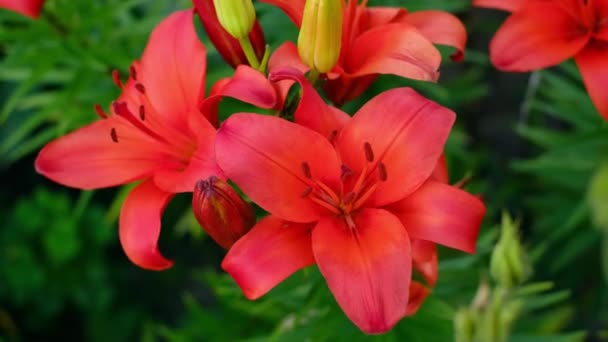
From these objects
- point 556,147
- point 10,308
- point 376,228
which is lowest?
point 10,308

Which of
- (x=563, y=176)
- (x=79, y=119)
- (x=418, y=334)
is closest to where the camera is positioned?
(x=418, y=334)

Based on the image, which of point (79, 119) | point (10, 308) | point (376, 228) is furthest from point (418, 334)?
point (10, 308)

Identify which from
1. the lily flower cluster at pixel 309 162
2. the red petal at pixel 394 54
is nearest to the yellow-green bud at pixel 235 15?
the lily flower cluster at pixel 309 162

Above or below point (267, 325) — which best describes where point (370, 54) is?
→ above

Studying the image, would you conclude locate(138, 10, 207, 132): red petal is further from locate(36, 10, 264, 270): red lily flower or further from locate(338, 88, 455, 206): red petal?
locate(338, 88, 455, 206): red petal

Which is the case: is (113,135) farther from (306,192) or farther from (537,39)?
(537,39)

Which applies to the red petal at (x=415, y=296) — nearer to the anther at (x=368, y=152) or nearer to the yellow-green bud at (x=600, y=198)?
the anther at (x=368, y=152)

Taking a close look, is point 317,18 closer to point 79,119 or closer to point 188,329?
point 79,119
